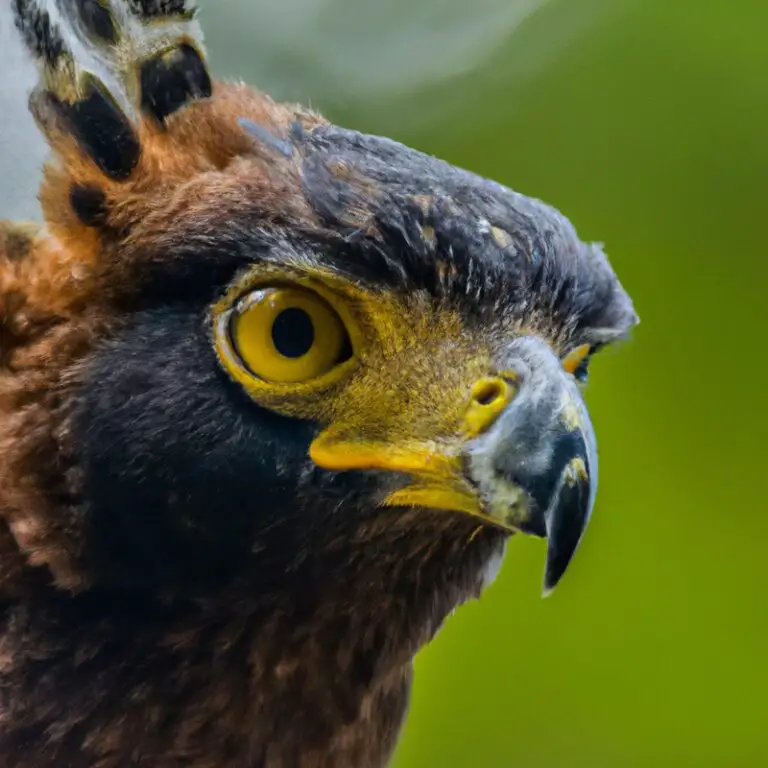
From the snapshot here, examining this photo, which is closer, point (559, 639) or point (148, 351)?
Result: point (148, 351)

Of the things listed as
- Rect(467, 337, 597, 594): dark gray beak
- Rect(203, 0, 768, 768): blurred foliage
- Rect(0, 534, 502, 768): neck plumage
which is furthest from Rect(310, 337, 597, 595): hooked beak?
Rect(203, 0, 768, 768): blurred foliage

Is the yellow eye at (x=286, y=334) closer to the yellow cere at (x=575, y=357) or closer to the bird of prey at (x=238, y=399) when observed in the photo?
the bird of prey at (x=238, y=399)

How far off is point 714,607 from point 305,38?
1.10 m

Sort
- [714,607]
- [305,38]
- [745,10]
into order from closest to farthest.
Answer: [305,38]
[745,10]
[714,607]

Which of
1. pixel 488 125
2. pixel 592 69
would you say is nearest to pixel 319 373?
pixel 488 125

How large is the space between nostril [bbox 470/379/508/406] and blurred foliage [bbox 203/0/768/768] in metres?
0.66

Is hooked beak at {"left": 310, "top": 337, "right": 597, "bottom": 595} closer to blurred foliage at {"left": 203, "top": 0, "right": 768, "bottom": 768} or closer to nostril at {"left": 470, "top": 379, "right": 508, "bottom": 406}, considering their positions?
nostril at {"left": 470, "top": 379, "right": 508, "bottom": 406}

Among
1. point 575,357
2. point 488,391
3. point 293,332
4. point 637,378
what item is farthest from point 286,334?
point 637,378

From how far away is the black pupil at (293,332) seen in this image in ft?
2.29

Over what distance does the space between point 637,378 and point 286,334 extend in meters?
0.97

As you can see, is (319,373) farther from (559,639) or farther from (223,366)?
(559,639)

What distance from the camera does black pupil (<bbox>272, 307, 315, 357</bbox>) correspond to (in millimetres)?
699

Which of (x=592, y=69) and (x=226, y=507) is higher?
(x=592, y=69)

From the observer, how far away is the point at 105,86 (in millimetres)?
767
